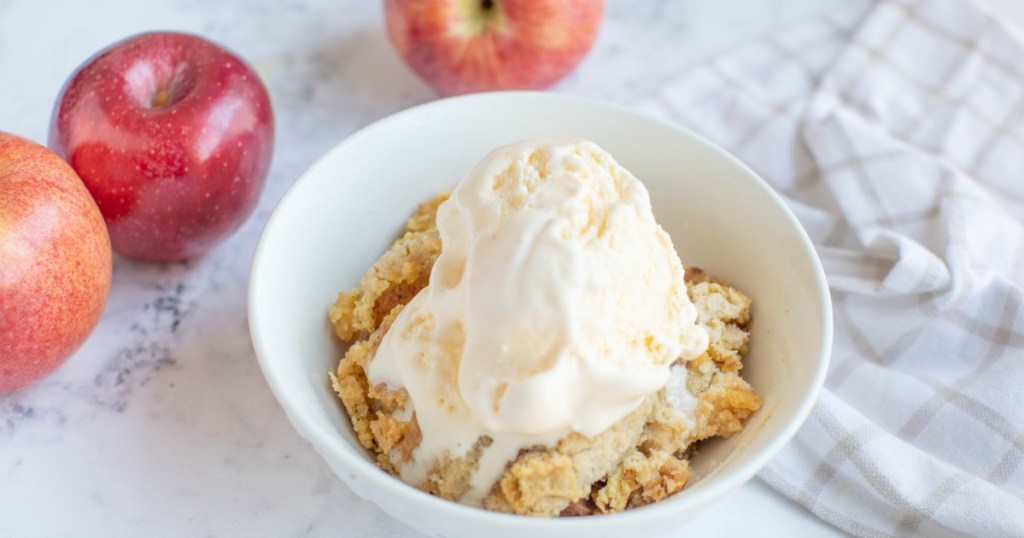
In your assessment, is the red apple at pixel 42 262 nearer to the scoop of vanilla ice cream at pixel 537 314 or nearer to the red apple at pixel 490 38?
the scoop of vanilla ice cream at pixel 537 314

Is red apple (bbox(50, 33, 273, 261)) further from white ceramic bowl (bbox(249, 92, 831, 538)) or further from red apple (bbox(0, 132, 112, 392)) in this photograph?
white ceramic bowl (bbox(249, 92, 831, 538))

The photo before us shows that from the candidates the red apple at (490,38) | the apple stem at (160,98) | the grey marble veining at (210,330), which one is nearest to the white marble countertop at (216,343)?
the grey marble veining at (210,330)

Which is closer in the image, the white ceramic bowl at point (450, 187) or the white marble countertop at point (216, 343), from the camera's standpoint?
the white ceramic bowl at point (450, 187)

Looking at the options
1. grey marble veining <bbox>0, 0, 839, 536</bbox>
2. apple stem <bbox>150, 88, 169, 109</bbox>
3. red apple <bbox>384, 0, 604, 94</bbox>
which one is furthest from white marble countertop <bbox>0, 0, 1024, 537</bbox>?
apple stem <bbox>150, 88, 169, 109</bbox>

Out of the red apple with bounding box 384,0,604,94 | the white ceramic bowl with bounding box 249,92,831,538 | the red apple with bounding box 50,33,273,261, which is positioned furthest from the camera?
the red apple with bounding box 384,0,604,94

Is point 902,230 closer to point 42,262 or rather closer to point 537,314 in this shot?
point 537,314

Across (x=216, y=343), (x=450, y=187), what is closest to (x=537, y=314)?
(x=450, y=187)
